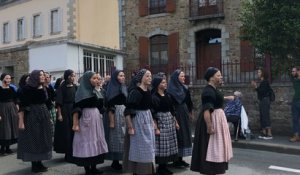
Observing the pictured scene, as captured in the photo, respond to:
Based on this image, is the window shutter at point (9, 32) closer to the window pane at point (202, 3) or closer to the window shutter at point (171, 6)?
the window shutter at point (171, 6)

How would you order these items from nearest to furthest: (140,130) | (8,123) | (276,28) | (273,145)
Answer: (140,130), (8,123), (273,145), (276,28)

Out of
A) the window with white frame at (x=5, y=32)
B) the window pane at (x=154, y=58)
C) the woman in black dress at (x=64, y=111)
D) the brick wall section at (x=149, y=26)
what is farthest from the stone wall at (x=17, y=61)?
the window with white frame at (x=5, y=32)

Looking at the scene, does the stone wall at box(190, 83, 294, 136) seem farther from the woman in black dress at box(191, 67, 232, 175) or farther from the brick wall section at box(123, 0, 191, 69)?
the brick wall section at box(123, 0, 191, 69)

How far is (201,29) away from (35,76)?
14.2 meters

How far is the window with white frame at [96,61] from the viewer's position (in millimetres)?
19770

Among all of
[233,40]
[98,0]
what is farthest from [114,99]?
[98,0]

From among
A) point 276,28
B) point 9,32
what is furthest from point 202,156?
point 9,32

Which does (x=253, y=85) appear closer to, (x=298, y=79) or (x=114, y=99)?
(x=298, y=79)

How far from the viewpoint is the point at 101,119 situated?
23.7 feet

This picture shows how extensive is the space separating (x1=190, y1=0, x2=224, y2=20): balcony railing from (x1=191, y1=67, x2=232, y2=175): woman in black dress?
46.1 feet

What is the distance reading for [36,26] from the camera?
3303 cm

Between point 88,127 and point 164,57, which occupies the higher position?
point 164,57

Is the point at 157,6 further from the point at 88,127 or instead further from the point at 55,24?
the point at 88,127

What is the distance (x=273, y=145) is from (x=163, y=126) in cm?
399
